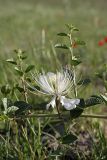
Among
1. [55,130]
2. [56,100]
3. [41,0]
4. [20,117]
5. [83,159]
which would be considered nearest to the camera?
[56,100]

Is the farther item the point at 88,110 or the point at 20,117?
the point at 88,110

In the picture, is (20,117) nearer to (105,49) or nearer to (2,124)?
(2,124)

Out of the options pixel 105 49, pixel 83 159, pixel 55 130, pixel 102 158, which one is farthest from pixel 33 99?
pixel 105 49

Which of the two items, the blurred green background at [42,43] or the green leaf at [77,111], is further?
the blurred green background at [42,43]

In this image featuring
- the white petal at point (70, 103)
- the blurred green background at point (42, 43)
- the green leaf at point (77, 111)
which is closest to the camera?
the white petal at point (70, 103)

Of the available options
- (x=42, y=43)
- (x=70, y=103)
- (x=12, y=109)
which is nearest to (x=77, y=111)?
(x=70, y=103)

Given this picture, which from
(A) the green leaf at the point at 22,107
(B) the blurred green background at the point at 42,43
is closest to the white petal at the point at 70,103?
(A) the green leaf at the point at 22,107

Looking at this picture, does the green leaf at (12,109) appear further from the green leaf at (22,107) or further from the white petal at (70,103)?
the white petal at (70,103)

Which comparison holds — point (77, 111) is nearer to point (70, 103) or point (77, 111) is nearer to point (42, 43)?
point (70, 103)

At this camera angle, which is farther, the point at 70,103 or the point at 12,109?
the point at 12,109

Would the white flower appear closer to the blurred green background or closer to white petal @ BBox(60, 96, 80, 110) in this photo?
white petal @ BBox(60, 96, 80, 110)

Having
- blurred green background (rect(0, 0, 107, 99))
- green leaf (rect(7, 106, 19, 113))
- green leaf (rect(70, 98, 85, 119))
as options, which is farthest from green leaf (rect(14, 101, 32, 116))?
blurred green background (rect(0, 0, 107, 99))
